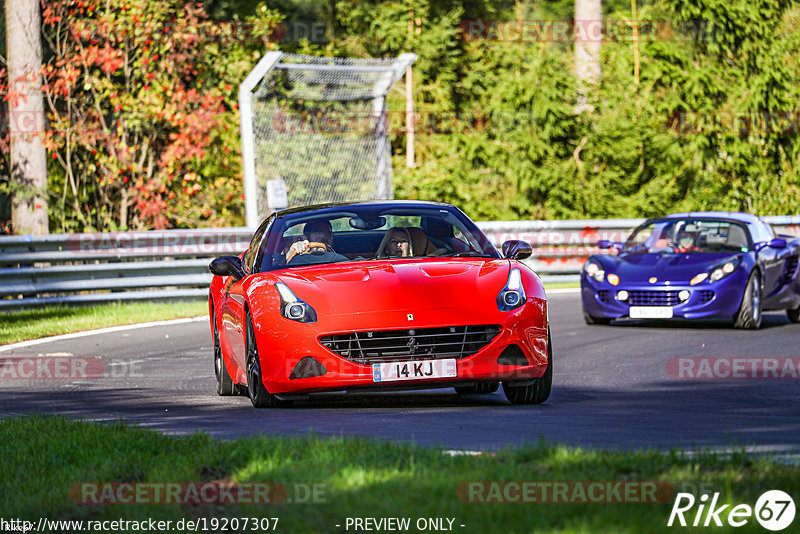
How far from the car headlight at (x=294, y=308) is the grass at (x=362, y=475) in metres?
1.63

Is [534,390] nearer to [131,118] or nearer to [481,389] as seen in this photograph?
[481,389]

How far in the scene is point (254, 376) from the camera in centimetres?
925

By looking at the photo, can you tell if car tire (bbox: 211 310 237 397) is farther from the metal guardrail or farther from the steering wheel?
the metal guardrail

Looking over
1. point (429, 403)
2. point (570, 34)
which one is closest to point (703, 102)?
point (570, 34)

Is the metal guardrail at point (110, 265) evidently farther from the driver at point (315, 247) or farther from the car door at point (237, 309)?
the driver at point (315, 247)

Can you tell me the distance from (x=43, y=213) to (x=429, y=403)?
15.8 m

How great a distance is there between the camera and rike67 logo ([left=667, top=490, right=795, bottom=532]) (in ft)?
16.2

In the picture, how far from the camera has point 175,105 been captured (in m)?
24.9

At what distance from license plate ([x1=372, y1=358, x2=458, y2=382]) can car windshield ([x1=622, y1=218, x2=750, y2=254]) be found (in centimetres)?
824

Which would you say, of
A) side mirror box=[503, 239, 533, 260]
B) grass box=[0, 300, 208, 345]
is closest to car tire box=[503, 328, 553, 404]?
side mirror box=[503, 239, 533, 260]

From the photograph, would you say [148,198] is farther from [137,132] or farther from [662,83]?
[662,83]

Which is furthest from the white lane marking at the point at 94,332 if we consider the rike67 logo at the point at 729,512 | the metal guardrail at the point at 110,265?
the rike67 logo at the point at 729,512

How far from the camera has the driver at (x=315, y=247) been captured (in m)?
9.88

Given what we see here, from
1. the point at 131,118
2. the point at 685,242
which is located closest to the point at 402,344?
the point at 685,242
